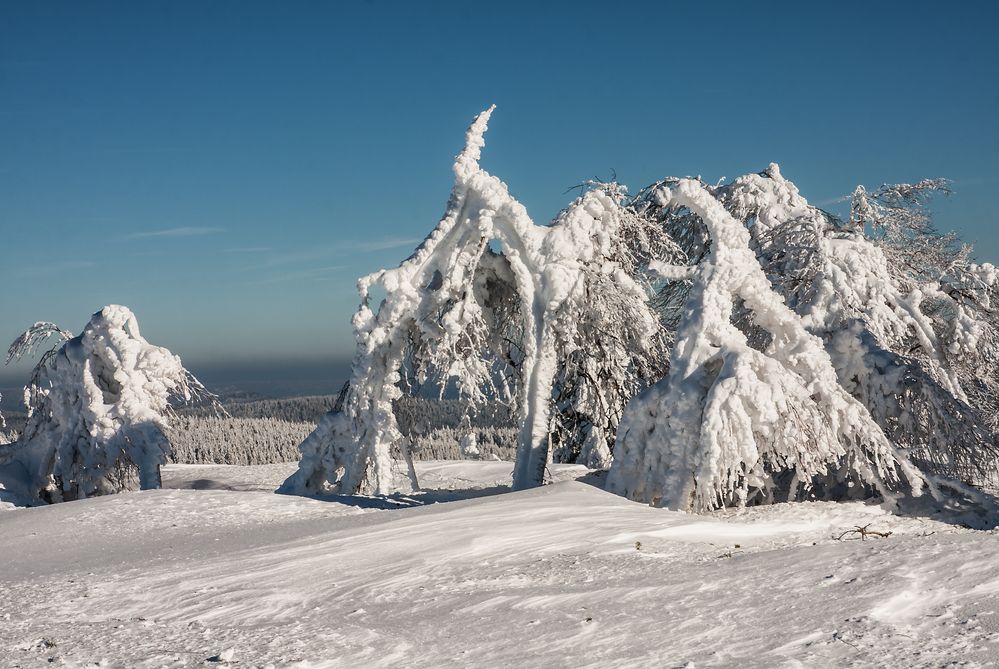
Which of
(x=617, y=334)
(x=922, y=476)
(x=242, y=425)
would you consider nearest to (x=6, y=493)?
(x=617, y=334)

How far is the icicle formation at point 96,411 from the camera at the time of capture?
1409 centimetres

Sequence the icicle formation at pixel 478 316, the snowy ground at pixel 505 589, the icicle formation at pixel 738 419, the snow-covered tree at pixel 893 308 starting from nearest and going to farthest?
the snowy ground at pixel 505 589 → the icicle formation at pixel 738 419 → the snow-covered tree at pixel 893 308 → the icicle formation at pixel 478 316

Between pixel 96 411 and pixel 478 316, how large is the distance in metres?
6.95

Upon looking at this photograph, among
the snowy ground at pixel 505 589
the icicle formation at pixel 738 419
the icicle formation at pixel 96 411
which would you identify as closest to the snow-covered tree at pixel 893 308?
the icicle formation at pixel 738 419

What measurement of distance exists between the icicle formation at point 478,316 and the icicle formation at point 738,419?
247 cm

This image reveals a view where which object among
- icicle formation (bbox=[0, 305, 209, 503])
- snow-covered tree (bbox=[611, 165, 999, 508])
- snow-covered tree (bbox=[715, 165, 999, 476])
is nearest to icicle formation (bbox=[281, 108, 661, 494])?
snow-covered tree (bbox=[611, 165, 999, 508])

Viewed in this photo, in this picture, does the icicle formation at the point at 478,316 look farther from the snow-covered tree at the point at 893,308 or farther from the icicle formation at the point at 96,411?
the icicle formation at the point at 96,411

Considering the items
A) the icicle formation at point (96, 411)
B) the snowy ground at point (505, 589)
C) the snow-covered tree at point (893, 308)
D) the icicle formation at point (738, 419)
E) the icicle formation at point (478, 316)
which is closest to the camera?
the snowy ground at point (505, 589)

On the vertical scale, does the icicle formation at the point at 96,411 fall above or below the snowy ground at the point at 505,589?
above

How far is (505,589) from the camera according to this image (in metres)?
5.00

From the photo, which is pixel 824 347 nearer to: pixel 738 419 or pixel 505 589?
pixel 738 419

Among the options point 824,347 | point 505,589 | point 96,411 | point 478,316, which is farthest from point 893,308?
point 96,411

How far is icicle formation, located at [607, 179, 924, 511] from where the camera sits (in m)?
8.02

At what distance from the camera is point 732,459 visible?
7945mm
